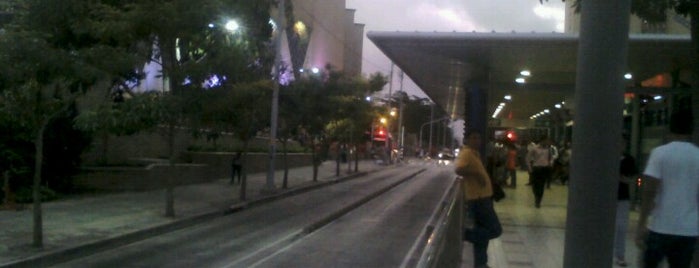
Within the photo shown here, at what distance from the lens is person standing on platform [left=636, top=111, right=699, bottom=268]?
6957 mm

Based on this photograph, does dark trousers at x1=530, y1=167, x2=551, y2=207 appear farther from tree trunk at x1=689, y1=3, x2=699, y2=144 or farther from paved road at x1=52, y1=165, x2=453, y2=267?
tree trunk at x1=689, y1=3, x2=699, y2=144

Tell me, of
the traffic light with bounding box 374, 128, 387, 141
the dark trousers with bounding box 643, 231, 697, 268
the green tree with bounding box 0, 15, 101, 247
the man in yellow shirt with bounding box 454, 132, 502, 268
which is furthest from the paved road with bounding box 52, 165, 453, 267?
the traffic light with bounding box 374, 128, 387, 141

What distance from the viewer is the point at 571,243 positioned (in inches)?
203

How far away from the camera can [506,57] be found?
22453 mm

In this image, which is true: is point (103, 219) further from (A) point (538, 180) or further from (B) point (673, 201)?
(B) point (673, 201)

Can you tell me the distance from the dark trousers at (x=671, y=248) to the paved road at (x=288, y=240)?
29.7 feet

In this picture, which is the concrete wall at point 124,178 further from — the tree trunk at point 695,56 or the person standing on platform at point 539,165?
the tree trunk at point 695,56

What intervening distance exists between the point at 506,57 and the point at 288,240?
6.74 metres

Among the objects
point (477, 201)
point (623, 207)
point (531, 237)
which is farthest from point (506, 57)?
point (477, 201)

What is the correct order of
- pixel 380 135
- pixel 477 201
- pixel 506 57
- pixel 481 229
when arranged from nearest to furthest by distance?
pixel 481 229 < pixel 477 201 < pixel 506 57 < pixel 380 135

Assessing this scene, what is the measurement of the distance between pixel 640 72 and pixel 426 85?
9476 millimetres

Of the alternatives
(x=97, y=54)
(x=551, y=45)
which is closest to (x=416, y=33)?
(x=551, y=45)

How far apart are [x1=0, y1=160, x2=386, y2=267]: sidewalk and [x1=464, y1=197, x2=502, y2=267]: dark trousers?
24.0 ft

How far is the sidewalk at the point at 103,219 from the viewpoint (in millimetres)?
16427
